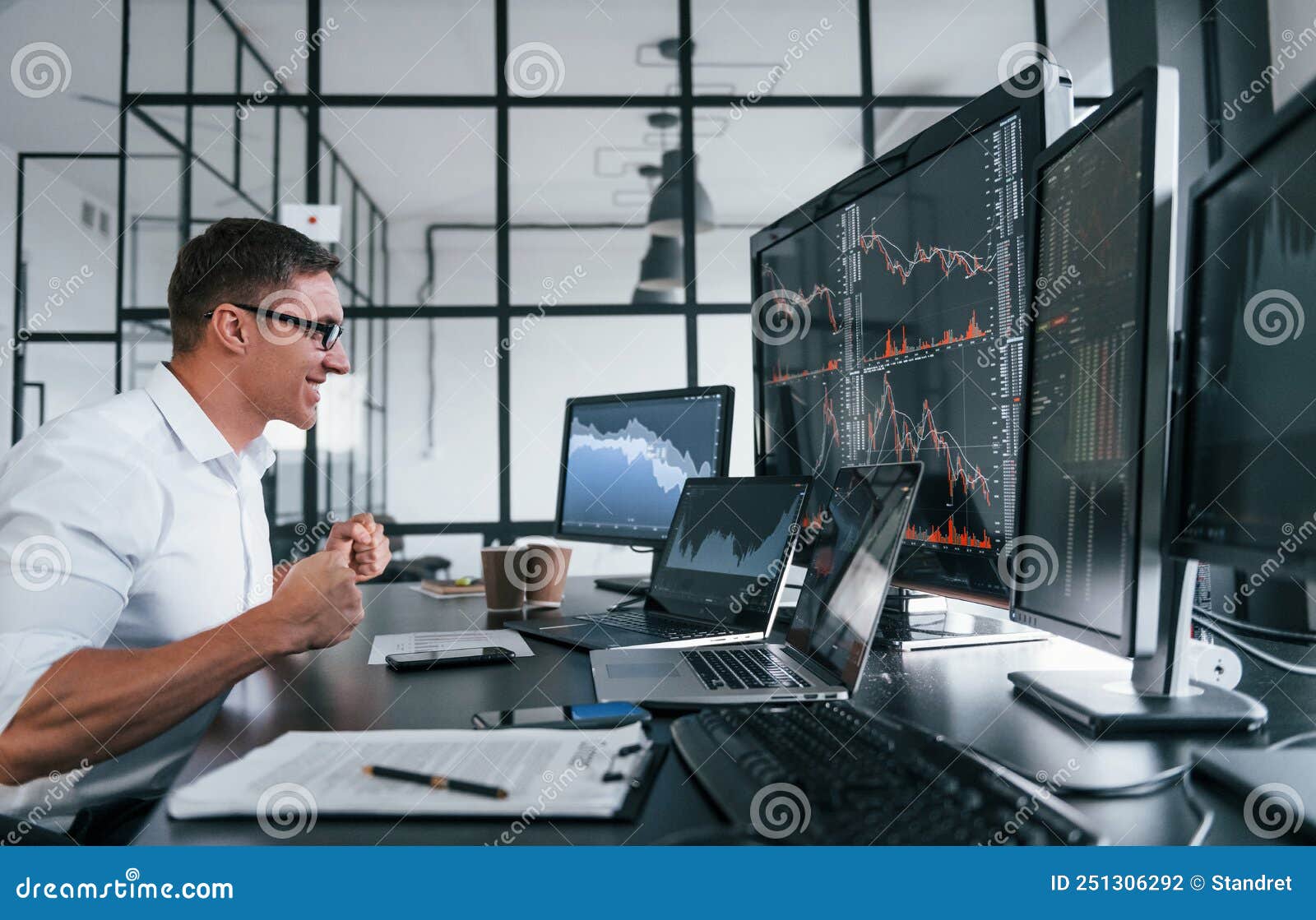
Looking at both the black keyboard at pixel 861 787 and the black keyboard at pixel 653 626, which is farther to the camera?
the black keyboard at pixel 653 626

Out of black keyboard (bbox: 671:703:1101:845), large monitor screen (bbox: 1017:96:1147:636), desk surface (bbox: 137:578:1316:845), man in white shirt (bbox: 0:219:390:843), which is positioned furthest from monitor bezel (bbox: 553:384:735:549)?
black keyboard (bbox: 671:703:1101:845)

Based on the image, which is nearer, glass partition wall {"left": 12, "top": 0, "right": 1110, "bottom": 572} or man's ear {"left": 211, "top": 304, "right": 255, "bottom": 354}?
man's ear {"left": 211, "top": 304, "right": 255, "bottom": 354}

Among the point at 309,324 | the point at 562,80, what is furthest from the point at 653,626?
the point at 562,80

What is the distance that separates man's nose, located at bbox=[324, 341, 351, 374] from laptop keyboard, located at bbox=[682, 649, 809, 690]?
89cm

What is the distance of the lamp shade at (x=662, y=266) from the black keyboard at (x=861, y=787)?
3.60 metres

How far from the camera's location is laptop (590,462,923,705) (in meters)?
0.92

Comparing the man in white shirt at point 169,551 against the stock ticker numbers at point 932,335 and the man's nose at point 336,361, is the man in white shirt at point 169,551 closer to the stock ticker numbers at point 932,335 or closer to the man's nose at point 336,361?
the man's nose at point 336,361

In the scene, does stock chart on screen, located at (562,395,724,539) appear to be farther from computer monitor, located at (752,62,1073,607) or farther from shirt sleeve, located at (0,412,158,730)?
shirt sleeve, located at (0,412,158,730)

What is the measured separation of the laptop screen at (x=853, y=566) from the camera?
94 cm

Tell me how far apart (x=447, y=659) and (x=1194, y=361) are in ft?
3.05

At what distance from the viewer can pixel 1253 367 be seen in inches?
30.7

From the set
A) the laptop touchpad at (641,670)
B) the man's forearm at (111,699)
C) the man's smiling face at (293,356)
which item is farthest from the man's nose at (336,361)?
the laptop touchpad at (641,670)

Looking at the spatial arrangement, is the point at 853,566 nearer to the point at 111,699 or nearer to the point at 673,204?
the point at 111,699
